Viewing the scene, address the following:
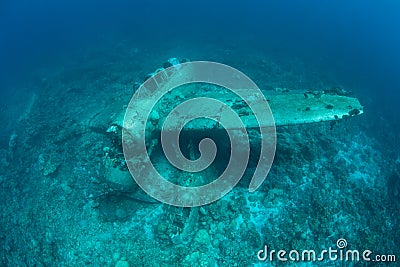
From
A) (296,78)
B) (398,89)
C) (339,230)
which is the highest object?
(296,78)

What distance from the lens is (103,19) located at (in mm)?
25781

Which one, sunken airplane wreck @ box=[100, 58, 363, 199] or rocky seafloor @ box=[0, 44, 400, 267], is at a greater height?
sunken airplane wreck @ box=[100, 58, 363, 199]

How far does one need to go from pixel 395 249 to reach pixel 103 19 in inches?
1100

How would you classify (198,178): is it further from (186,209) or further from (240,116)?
(240,116)

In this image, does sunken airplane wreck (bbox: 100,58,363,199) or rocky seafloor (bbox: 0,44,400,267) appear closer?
sunken airplane wreck (bbox: 100,58,363,199)

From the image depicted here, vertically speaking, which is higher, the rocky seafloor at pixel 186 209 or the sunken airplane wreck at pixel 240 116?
the sunken airplane wreck at pixel 240 116

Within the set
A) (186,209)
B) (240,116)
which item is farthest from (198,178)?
(240,116)

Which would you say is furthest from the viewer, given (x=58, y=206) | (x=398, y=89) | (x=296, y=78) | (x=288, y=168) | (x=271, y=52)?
(x=271, y=52)

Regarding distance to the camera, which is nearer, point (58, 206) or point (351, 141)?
point (58, 206)

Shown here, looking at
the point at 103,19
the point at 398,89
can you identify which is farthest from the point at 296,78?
the point at 103,19

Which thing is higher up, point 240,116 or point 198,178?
point 240,116

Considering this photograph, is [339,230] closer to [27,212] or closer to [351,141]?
[351,141]

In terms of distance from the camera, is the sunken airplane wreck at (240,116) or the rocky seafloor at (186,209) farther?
the rocky seafloor at (186,209)

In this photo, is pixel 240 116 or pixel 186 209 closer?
pixel 240 116
